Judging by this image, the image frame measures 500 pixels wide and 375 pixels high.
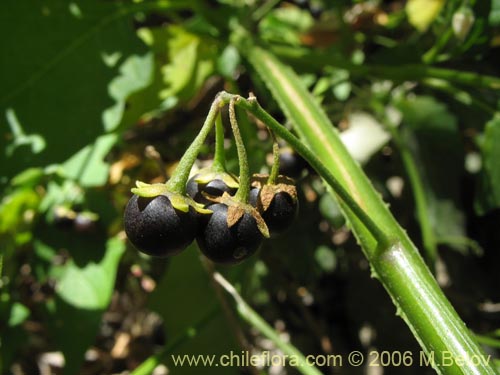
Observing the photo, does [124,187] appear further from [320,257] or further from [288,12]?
[288,12]

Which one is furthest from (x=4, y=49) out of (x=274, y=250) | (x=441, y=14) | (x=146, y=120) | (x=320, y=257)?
(x=441, y=14)

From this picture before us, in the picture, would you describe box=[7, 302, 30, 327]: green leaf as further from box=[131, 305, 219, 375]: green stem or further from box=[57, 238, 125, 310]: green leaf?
box=[131, 305, 219, 375]: green stem

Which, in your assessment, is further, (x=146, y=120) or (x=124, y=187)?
(x=146, y=120)

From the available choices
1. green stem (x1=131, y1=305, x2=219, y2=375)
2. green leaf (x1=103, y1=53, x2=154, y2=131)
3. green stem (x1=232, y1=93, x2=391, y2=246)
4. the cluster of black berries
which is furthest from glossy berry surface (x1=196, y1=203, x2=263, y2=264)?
green leaf (x1=103, y1=53, x2=154, y2=131)

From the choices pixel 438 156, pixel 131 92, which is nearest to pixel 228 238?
pixel 131 92

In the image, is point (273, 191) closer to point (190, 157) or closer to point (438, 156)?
point (190, 157)

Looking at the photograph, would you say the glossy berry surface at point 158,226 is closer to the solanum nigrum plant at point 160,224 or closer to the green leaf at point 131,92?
the solanum nigrum plant at point 160,224
